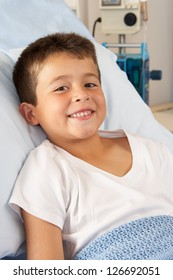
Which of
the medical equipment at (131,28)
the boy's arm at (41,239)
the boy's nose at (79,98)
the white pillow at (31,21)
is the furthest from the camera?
the medical equipment at (131,28)

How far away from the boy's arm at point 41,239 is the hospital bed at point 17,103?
5 cm

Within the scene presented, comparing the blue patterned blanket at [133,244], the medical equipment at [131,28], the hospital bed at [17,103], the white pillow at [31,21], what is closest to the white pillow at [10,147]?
the hospital bed at [17,103]

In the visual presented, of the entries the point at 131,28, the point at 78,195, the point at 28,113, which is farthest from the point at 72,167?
the point at 131,28

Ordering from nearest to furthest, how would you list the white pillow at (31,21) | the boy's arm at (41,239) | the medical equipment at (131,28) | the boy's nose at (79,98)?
the boy's arm at (41,239)
the boy's nose at (79,98)
the white pillow at (31,21)
the medical equipment at (131,28)

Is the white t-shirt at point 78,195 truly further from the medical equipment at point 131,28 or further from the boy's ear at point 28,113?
the medical equipment at point 131,28

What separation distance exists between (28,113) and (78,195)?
0.77ft

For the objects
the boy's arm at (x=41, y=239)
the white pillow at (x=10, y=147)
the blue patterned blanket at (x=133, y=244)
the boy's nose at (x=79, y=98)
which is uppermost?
the boy's nose at (x=79, y=98)

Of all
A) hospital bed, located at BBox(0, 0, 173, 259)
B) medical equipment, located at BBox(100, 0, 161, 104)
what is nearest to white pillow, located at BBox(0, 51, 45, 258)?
hospital bed, located at BBox(0, 0, 173, 259)

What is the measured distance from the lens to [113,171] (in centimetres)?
94

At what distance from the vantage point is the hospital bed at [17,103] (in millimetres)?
833

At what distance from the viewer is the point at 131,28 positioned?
195 cm

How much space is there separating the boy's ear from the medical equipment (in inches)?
37.6

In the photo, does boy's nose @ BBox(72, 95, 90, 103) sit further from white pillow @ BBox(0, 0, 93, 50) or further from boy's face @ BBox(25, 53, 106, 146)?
white pillow @ BBox(0, 0, 93, 50)
